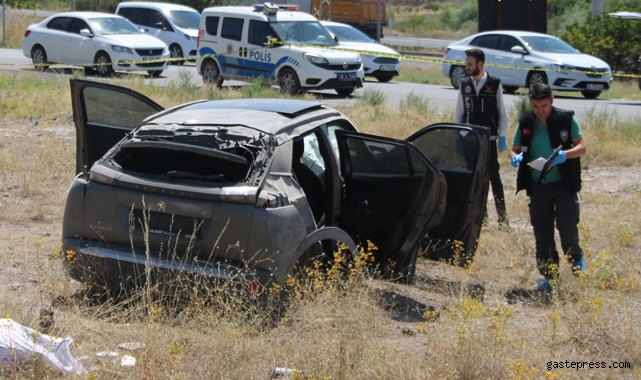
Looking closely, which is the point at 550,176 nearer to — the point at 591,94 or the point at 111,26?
the point at 591,94

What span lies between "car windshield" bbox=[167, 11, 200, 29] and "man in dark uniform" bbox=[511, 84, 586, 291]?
19942 mm

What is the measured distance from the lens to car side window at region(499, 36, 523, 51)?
20.2m

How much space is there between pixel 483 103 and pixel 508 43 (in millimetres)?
13593

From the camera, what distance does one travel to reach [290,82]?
56.7 ft

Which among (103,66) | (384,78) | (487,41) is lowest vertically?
(384,78)

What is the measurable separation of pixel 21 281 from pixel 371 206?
2.59 meters

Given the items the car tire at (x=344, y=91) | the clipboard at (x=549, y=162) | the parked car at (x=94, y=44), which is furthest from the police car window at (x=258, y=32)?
the clipboard at (x=549, y=162)

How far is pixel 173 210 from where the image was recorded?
15.7ft

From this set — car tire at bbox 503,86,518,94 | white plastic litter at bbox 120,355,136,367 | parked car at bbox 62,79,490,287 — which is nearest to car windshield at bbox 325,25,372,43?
car tire at bbox 503,86,518,94

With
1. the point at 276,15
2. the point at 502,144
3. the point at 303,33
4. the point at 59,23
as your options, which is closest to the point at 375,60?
the point at 303,33

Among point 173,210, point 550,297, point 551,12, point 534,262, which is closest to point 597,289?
point 550,297

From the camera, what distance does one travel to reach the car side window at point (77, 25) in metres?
20.5

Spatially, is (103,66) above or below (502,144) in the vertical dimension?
above

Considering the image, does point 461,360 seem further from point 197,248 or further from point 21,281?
point 21,281
